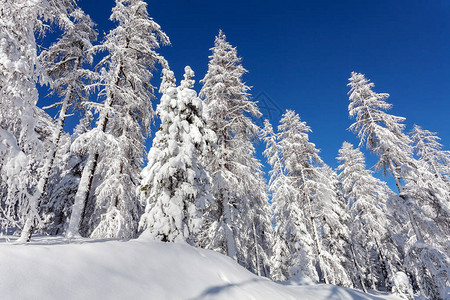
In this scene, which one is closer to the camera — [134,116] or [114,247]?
[114,247]

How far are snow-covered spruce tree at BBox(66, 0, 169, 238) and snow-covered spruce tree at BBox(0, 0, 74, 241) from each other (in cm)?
349

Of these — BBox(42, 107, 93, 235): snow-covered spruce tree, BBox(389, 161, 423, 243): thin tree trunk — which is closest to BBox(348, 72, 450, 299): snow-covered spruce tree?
BBox(389, 161, 423, 243): thin tree trunk

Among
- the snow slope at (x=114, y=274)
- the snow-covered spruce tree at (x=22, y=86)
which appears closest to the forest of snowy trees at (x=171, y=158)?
the snow-covered spruce tree at (x=22, y=86)

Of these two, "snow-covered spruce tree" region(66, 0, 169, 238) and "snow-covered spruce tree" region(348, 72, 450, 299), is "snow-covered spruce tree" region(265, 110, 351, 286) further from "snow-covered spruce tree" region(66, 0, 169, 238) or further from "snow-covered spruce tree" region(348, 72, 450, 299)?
"snow-covered spruce tree" region(66, 0, 169, 238)

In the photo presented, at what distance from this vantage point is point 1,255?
225 centimetres

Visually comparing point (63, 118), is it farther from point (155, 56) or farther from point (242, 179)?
point (242, 179)

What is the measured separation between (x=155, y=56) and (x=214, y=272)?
10.3m

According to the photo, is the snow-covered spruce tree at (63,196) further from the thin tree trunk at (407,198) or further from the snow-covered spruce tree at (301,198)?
the thin tree trunk at (407,198)

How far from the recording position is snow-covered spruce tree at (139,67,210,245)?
25.0 ft

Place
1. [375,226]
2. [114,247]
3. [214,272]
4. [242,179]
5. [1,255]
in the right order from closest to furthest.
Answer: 1. [1,255]
2. [114,247]
3. [214,272]
4. [242,179]
5. [375,226]

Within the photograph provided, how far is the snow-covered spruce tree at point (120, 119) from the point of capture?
8906mm

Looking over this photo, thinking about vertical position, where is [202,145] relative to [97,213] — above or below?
above

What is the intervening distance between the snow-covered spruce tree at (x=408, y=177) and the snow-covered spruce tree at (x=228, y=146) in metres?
8.38

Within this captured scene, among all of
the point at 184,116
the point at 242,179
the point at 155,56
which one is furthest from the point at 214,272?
the point at 155,56
